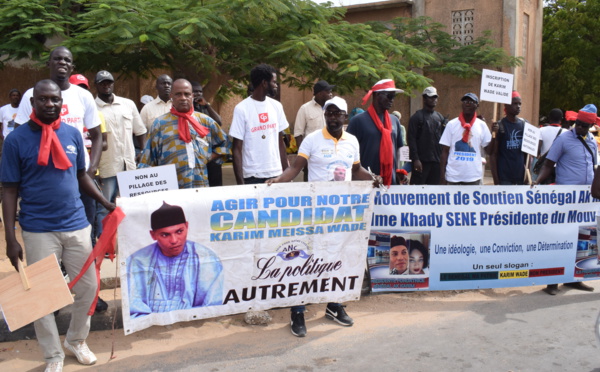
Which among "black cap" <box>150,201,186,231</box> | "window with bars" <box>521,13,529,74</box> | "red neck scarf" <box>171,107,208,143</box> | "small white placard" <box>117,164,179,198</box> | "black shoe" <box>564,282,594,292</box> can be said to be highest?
"window with bars" <box>521,13,529,74</box>

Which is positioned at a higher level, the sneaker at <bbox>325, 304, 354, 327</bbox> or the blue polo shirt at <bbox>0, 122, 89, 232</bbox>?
the blue polo shirt at <bbox>0, 122, 89, 232</bbox>

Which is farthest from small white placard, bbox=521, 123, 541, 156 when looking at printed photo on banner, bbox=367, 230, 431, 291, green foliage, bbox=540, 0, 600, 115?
green foliage, bbox=540, 0, 600, 115

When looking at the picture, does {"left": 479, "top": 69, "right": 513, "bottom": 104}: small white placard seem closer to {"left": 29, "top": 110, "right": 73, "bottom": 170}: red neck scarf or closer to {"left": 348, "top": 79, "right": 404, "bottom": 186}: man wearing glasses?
{"left": 348, "top": 79, "right": 404, "bottom": 186}: man wearing glasses

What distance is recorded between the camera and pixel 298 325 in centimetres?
513

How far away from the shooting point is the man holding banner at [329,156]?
16.9ft

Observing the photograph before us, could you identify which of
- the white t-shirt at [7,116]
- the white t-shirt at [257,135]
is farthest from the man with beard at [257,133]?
the white t-shirt at [7,116]

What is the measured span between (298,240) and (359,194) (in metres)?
0.68

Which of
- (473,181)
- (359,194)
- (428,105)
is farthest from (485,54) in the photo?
(359,194)

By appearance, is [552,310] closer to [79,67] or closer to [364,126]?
[364,126]

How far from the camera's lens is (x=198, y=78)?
10.6m

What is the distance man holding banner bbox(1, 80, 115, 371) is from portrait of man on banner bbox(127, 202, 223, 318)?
1.52ft

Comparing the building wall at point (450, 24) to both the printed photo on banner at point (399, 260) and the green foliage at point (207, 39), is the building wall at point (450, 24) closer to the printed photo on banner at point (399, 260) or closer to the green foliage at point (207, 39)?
the green foliage at point (207, 39)

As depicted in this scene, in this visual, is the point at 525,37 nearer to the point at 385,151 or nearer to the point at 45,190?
the point at 385,151

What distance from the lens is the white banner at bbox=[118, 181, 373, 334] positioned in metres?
4.56
